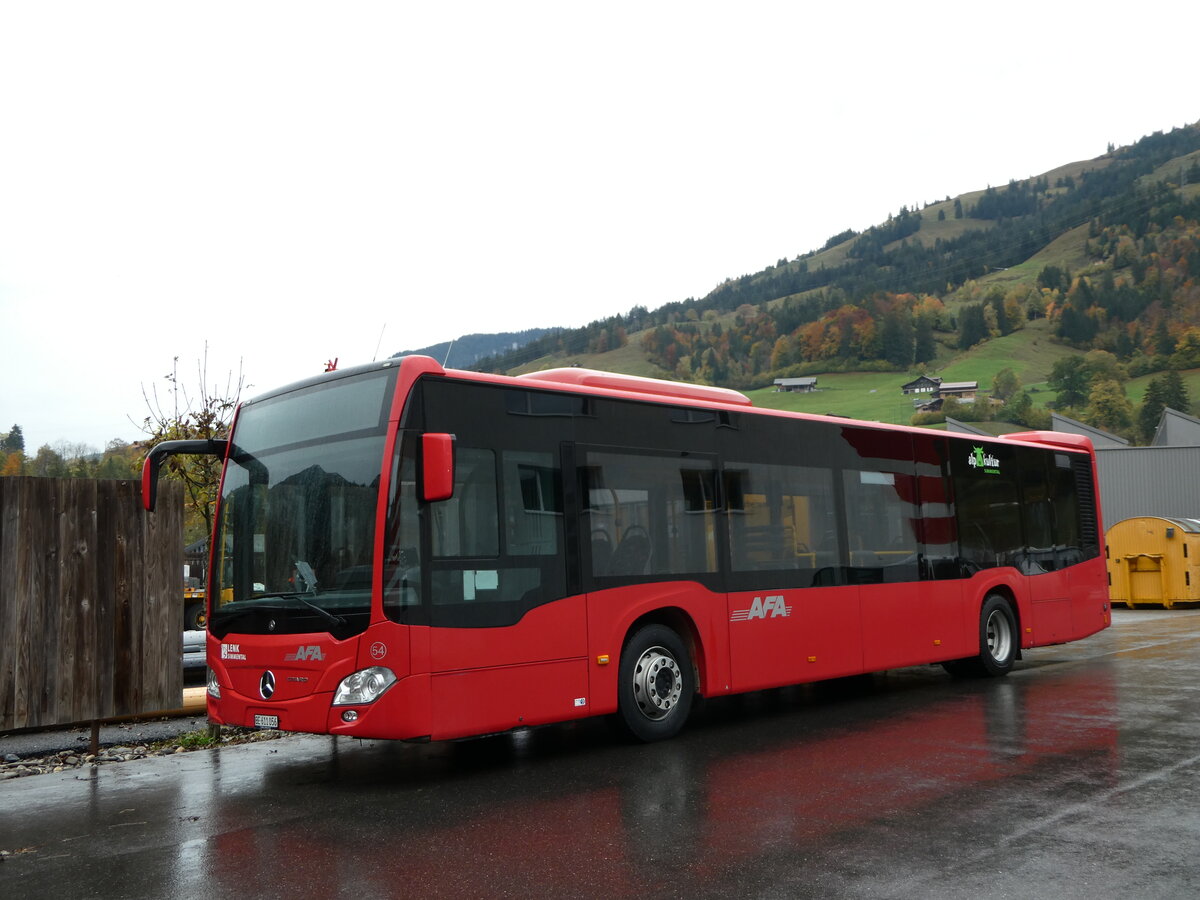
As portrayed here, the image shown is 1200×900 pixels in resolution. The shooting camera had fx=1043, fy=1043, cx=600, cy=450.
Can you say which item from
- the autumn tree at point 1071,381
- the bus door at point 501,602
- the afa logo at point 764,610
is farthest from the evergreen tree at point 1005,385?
the bus door at point 501,602

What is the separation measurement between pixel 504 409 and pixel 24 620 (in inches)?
163

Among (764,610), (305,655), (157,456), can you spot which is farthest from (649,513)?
(157,456)

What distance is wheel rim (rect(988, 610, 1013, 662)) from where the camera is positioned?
42.5 feet

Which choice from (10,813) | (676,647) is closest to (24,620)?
(10,813)

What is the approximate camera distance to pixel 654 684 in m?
8.73

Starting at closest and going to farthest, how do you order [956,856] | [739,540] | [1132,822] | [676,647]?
1. [956,856]
2. [1132,822]
3. [676,647]
4. [739,540]

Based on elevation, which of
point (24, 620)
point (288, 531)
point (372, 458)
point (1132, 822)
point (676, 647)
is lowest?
point (1132, 822)

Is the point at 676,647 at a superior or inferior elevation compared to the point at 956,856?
superior

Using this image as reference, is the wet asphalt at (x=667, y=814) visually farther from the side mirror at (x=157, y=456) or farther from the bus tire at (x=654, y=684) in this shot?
the side mirror at (x=157, y=456)

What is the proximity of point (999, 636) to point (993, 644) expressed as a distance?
225 mm

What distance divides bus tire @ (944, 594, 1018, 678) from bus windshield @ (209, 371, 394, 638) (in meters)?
8.51

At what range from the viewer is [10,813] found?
6930 millimetres

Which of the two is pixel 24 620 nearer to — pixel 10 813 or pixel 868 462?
pixel 10 813

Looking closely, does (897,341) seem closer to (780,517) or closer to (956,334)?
(956,334)
